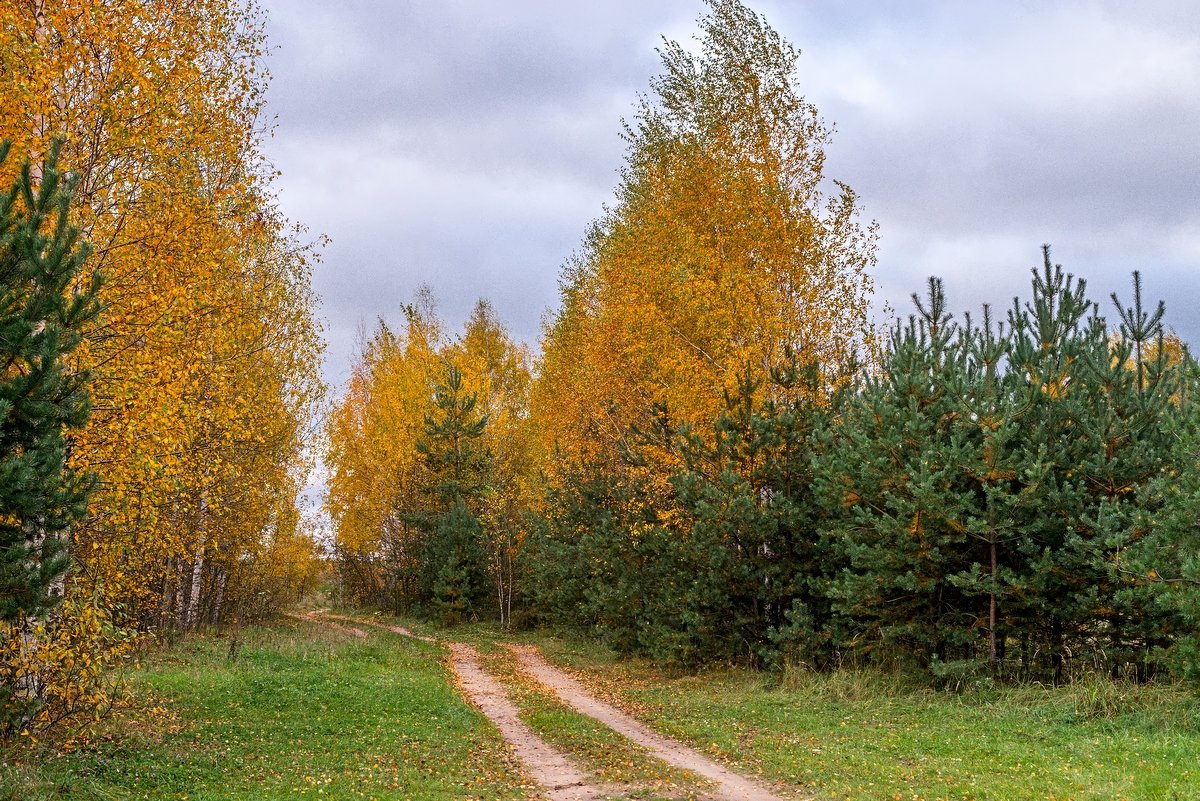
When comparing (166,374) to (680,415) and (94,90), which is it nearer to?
(94,90)

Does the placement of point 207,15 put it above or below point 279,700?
above

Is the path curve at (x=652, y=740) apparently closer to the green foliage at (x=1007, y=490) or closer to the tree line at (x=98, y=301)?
the green foliage at (x=1007, y=490)

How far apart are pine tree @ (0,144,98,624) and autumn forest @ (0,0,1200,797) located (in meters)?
0.03

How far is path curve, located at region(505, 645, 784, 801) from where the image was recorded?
903 centimetres

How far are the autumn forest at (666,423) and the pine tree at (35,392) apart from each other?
0.03 meters

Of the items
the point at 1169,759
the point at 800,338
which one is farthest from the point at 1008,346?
the point at 1169,759

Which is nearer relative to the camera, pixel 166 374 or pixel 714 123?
pixel 166 374

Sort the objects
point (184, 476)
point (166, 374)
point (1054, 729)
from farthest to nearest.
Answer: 1. point (184, 476)
2. point (1054, 729)
3. point (166, 374)

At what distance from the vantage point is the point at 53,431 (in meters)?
7.16

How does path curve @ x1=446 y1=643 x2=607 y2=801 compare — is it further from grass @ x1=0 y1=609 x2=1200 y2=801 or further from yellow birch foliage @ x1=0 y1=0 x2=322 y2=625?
yellow birch foliage @ x1=0 y1=0 x2=322 y2=625

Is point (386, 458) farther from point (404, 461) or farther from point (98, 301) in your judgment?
point (98, 301)

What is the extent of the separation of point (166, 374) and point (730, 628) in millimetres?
11423

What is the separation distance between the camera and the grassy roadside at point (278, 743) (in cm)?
827

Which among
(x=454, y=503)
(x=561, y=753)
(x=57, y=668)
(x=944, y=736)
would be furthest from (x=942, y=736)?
(x=454, y=503)
